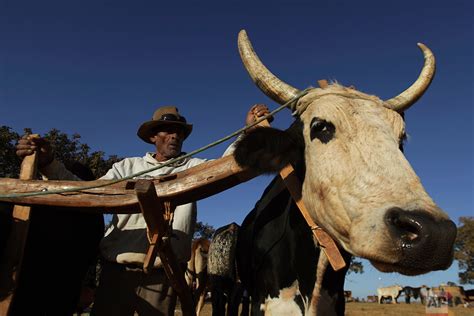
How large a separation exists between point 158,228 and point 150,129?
2.09m

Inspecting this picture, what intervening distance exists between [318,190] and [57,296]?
7.90ft

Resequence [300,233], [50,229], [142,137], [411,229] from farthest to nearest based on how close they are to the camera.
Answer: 1. [142,137]
2. [50,229]
3. [300,233]
4. [411,229]

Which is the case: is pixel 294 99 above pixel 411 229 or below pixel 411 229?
above

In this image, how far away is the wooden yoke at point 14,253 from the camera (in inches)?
110

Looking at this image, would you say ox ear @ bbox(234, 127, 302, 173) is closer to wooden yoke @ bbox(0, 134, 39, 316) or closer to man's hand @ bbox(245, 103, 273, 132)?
man's hand @ bbox(245, 103, 273, 132)

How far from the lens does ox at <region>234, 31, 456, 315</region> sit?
77.8 inches

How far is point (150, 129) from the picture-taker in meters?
4.72

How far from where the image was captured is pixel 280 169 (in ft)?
9.69

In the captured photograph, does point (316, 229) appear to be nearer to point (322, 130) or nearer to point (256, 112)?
point (322, 130)

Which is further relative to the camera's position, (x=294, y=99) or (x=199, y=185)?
(x=294, y=99)

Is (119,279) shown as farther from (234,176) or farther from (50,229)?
(234,176)

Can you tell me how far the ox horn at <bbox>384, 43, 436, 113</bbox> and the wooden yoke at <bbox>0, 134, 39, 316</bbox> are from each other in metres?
2.73

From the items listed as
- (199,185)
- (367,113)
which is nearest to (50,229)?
(199,185)

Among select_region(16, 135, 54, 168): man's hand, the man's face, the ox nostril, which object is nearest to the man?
select_region(16, 135, 54, 168): man's hand
